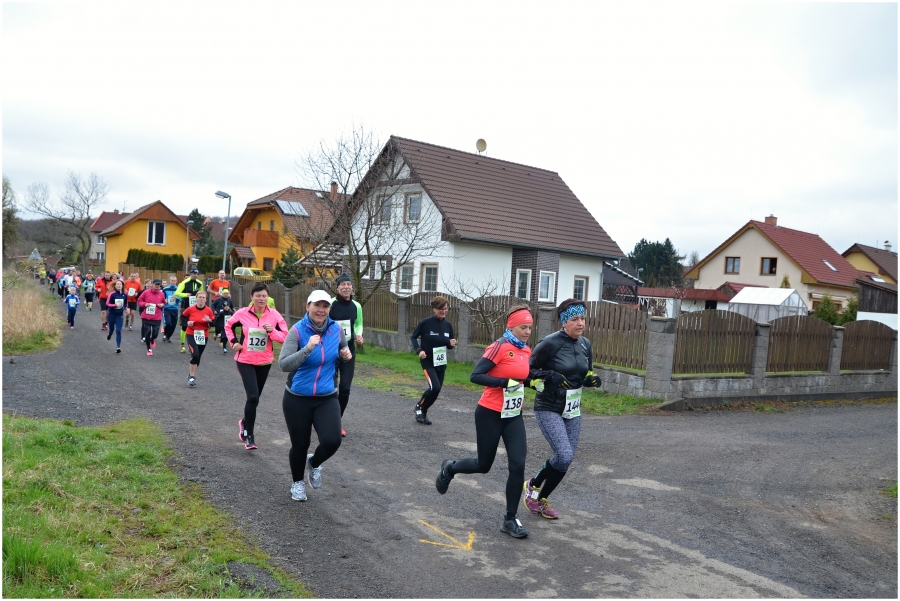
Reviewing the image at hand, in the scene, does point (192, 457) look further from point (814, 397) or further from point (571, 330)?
point (814, 397)

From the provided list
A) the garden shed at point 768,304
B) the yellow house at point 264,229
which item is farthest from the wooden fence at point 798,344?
the yellow house at point 264,229

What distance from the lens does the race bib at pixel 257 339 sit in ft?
27.3

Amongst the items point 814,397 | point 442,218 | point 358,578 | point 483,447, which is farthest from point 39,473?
point 442,218

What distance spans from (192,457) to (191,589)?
11.3 feet

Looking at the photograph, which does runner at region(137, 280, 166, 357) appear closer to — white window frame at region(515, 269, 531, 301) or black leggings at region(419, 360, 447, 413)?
black leggings at region(419, 360, 447, 413)

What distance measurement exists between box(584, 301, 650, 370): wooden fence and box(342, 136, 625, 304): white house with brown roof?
1188cm

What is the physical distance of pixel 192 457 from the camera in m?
7.75

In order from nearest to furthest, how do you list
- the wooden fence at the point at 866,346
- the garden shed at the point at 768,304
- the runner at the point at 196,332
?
1. the runner at the point at 196,332
2. the wooden fence at the point at 866,346
3. the garden shed at the point at 768,304

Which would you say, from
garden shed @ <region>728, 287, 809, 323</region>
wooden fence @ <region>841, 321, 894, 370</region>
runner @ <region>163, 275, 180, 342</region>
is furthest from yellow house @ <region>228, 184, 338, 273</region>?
wooden fence @ <region>841, 321, 894, 370</region>

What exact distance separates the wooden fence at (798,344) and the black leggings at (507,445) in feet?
38.5

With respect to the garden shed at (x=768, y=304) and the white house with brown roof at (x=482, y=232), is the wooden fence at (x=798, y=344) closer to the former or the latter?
the white house with brown roof at (x=482, y=232)

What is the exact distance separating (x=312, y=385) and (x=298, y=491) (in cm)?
101

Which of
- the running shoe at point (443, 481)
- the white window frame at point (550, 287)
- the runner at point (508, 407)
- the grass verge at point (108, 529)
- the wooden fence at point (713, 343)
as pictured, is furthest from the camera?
the white window frame at point (550, 287)

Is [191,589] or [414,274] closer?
[191,589]
